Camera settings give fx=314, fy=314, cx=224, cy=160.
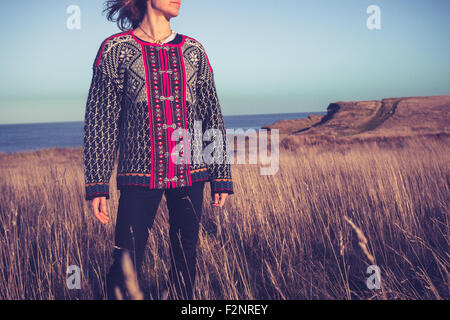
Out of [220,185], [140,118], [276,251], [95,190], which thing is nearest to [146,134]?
[140,118]

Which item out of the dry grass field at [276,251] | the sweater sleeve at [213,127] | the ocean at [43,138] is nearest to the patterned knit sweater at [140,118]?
the sweater sleeve at [213,127]

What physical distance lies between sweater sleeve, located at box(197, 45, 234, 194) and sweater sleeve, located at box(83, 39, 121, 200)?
0.51 m

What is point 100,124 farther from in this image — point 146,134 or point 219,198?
point 219,198

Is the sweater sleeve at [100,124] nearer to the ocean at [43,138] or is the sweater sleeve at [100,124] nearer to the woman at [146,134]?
the woman at [146,134]

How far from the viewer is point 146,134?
1.67 m

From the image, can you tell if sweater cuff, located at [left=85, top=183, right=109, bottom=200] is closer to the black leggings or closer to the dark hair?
the black leggings

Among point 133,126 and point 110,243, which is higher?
point 133,126

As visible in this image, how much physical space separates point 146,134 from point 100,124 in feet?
0.81

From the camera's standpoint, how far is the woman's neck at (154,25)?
1.78m

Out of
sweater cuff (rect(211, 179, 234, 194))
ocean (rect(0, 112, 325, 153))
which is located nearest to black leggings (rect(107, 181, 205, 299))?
sweater cuff (rect(211, 179, 234, 194))
